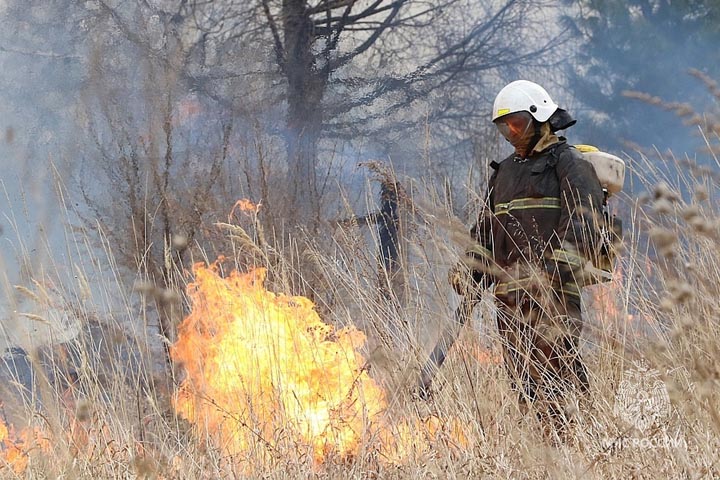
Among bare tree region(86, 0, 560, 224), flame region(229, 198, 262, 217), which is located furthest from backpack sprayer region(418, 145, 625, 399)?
bare tree region(86, 0, 560, 224)

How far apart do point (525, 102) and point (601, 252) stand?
2.30 ft

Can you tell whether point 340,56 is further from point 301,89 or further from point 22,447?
point 22,447

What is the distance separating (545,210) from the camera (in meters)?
3.49

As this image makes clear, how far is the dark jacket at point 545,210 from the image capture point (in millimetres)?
3262

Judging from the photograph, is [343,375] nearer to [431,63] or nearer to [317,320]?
[317,320]

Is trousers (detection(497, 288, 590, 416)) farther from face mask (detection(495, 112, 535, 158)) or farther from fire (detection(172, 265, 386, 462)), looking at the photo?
face mask (detection(495, 112, 535, 158))

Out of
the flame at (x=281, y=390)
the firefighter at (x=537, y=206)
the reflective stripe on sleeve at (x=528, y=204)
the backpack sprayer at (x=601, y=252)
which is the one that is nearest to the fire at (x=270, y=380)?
the flame at (x=281, y=390)

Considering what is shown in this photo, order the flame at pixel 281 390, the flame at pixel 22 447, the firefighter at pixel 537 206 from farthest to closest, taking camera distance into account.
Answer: the firefighter at pixel 537 206, the flame at pixel 22 447, the flame at pixel 281 390

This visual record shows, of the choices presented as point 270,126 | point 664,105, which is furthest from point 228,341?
point 270,126

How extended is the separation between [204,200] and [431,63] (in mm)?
3846

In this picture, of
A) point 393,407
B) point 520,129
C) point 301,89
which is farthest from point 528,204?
point 301,89

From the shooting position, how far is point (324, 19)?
964 centimetres

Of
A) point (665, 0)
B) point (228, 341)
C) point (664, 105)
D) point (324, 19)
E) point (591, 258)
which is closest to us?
point (664, 105)

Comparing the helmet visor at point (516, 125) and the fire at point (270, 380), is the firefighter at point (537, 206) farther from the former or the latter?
the fire at point (270, 380)
